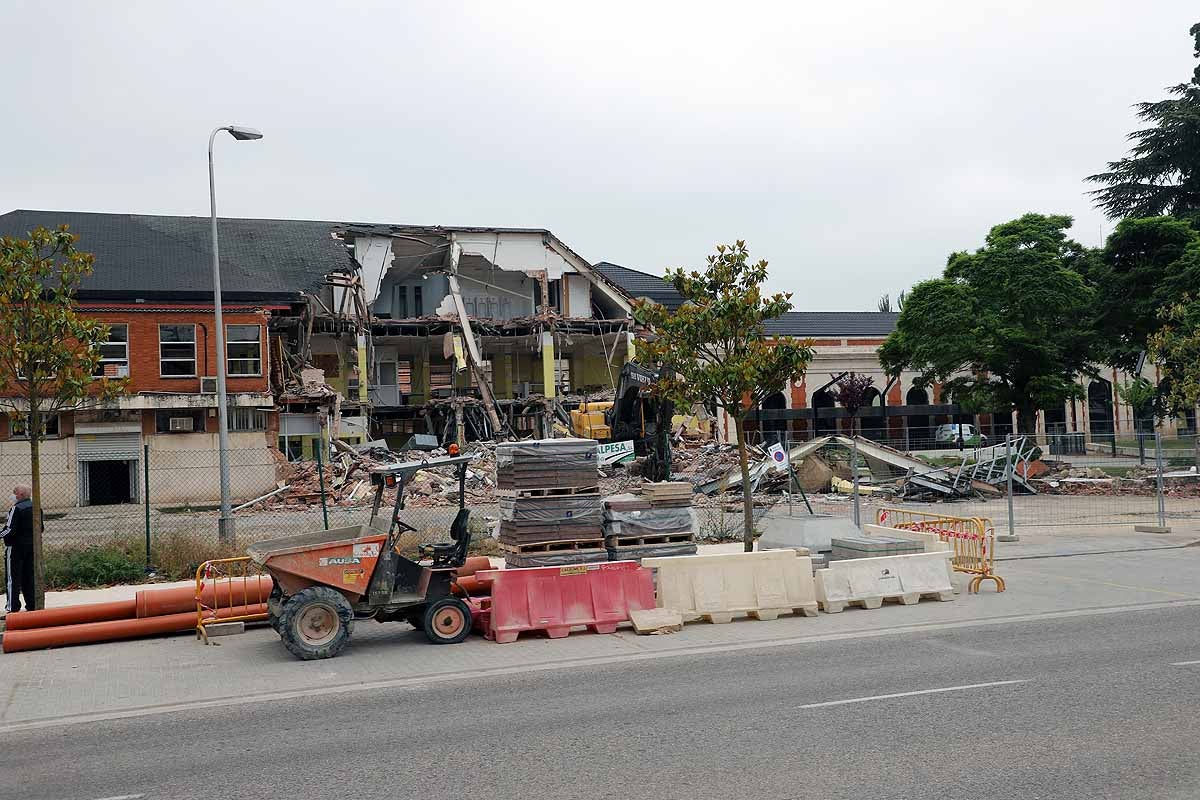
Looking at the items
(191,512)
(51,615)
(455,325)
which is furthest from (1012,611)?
(455,325)

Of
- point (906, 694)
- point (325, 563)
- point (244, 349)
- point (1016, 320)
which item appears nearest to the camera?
point (906, 694)

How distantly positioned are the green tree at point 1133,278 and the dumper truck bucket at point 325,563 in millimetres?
41273

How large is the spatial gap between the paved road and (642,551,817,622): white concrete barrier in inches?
87.2

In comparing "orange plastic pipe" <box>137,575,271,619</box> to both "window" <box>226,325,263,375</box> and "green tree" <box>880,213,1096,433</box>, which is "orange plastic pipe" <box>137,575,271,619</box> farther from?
"green tree" <box>880,213,1096,433</box>

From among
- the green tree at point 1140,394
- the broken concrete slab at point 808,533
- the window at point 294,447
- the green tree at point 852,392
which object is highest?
the green tree at point 852,392

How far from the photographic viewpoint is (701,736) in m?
7.54

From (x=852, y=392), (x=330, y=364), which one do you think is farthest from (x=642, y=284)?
(x=330, y=364)

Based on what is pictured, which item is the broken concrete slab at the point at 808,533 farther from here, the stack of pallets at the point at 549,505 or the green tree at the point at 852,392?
the green tree at the point at 852,392

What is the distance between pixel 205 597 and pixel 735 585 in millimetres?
6568

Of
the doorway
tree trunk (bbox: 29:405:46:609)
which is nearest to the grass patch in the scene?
tree trunk (bbox: 29:405:46:609)

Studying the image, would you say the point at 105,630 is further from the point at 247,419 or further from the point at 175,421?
the point at 247,419

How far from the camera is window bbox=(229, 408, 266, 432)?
3734cm

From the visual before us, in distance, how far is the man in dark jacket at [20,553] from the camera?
13.4m

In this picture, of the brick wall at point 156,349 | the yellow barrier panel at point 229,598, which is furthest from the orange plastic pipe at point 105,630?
the brick wall at point 156,349
